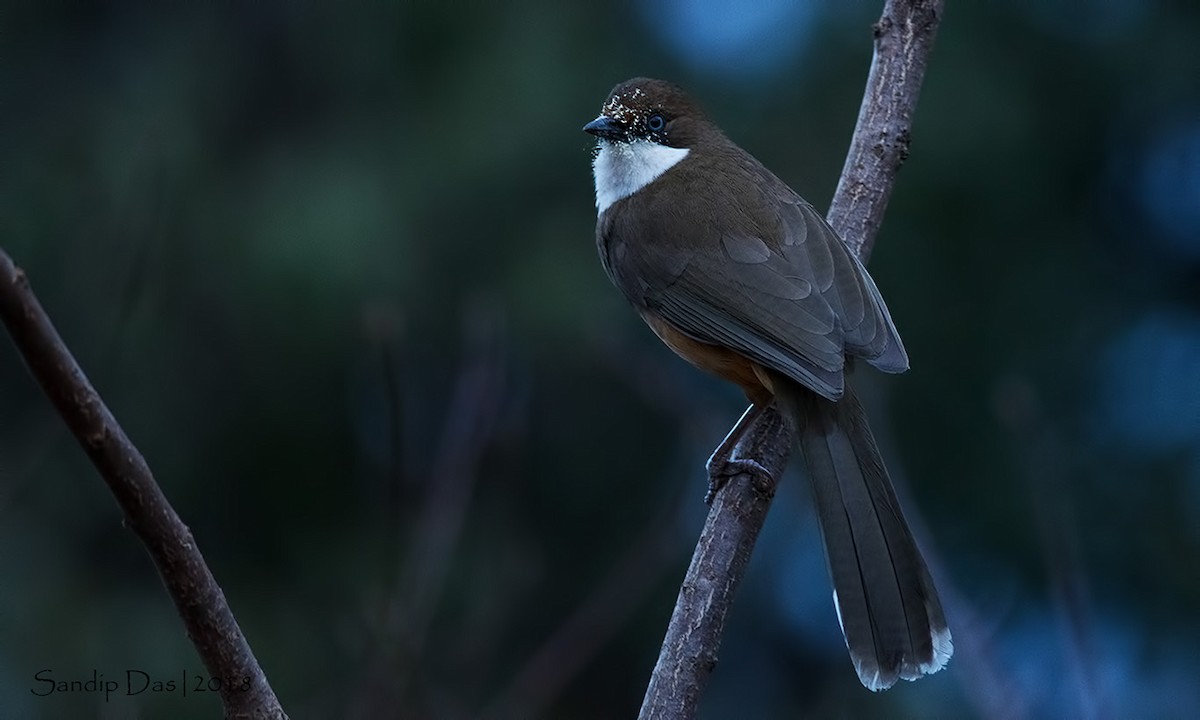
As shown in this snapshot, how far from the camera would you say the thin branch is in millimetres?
1896

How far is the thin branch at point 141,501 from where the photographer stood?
6.22 ft

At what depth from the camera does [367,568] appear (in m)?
6.44

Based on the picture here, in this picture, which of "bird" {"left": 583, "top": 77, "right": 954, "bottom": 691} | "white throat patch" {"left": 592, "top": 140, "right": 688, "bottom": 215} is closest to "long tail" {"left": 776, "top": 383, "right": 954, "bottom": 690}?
"bird" {"left": 583, "top": 77, "right": 954, "bottom": 691}

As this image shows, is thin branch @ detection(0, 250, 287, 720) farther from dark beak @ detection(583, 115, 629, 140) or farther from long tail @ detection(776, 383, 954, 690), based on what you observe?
dark beak @ detection(583, 115, 629, 140)

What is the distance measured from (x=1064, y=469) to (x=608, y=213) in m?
3.14

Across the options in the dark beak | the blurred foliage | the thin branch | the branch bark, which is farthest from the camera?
the blurred foliage

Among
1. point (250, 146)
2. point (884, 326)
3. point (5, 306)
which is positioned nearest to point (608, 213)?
point (884, 326)

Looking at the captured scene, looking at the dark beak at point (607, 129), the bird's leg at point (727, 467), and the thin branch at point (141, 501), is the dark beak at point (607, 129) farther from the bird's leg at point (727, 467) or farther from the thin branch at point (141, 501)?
the thin branch at point (141, 501)

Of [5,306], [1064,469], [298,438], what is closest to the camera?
[5,306]

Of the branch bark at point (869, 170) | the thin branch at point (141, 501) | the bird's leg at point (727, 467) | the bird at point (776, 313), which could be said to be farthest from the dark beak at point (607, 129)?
the thin branch at point (141, 501)

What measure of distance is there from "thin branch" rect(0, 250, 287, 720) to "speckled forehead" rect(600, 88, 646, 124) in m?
2.68

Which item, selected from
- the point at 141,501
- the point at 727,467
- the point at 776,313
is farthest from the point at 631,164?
the point at 141,501

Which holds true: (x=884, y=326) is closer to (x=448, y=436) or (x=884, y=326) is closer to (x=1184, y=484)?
(x=448, y=436)

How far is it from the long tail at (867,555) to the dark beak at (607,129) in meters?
1.29
